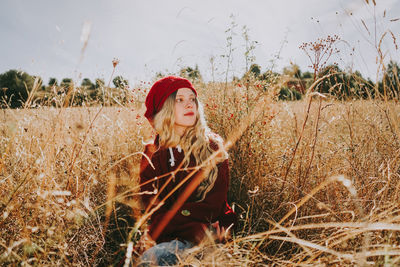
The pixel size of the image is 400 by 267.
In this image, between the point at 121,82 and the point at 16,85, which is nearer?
the point at 121,82

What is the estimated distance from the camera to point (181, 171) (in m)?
1.89

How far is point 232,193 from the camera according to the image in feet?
7.55

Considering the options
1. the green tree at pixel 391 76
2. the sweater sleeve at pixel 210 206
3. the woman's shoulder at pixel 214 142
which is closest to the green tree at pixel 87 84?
the woman's shoulder at pixel 214 142

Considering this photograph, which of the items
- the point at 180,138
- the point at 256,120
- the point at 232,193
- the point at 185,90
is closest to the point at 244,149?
the point at 256,120

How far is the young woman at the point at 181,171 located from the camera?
1625 millimetres

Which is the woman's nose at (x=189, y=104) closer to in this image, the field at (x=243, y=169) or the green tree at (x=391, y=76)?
the field at (x=243, y=169)

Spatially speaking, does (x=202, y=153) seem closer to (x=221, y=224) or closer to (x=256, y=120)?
(x=221, y=224)

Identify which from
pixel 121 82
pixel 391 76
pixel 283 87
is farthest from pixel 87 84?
pixel 391 76

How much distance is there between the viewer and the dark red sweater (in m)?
1.58

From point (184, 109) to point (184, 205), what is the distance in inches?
30.0

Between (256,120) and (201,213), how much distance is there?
1103mm

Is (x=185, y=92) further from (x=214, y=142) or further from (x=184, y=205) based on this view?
(x=184, y=205)

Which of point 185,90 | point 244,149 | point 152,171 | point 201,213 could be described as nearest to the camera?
point 201,213

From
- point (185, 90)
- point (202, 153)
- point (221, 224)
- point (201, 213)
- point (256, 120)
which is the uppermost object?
point (185, 90)
